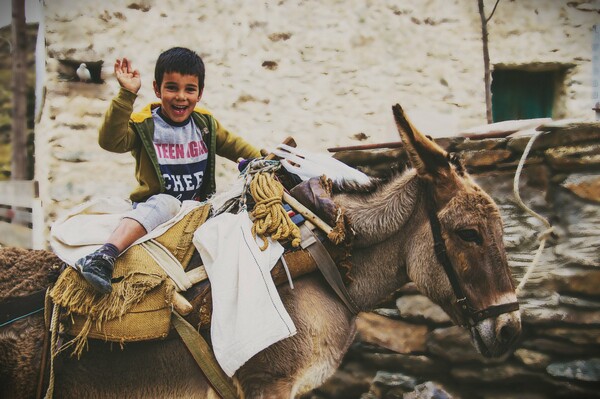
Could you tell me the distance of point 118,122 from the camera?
2066mm

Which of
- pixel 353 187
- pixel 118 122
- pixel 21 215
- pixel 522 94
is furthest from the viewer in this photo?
pixel 522 94

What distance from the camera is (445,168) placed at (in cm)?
199

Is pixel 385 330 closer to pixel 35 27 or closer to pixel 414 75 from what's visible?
pixel 414 75

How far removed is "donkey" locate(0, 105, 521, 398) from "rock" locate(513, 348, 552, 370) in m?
2.02

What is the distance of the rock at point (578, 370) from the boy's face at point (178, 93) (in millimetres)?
3435

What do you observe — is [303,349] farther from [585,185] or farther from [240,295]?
[585,185]

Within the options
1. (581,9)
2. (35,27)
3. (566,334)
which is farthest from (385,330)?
(35,27)

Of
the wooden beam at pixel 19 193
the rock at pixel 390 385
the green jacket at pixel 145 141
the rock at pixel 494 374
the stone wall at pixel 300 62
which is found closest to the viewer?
the green jacket at pixel 145 141

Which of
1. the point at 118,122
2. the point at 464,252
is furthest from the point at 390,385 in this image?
the point at 118,122

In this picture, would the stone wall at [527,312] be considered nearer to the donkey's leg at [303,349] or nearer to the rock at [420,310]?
the rock at [420,310]

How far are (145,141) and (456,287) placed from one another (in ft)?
5.58

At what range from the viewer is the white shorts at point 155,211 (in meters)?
2.00

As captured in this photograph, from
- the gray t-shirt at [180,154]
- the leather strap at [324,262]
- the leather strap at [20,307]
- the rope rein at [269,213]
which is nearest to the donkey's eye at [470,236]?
the leather strap at [324,262]

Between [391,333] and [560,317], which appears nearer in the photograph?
[560,317]
